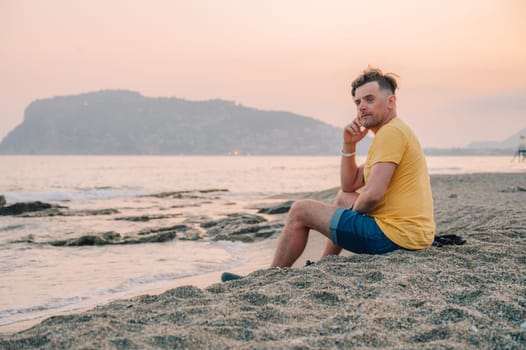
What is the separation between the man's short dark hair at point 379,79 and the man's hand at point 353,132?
0.47m

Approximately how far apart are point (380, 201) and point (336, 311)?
1.42 m

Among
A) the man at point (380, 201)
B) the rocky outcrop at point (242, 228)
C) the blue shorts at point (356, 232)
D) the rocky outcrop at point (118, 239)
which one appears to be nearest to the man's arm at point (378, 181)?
the man at point (380, 201)

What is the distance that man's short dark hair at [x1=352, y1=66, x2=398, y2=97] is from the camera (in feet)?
14.4

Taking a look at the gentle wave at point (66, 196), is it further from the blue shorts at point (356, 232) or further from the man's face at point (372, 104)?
the man's face at point (372, 104)

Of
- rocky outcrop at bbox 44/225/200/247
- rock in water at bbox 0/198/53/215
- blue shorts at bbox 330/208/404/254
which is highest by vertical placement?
blue shorts at bbox 330/208/404/254

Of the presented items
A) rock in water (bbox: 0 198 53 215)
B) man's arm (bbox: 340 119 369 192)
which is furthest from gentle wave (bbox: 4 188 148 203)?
man's arm (bbox: 340 119 369 192)

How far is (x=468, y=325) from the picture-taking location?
9.29 ft

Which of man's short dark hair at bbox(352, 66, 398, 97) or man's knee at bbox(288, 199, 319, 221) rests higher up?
man's short dark hair at bbox(352, 66, 398, 97)

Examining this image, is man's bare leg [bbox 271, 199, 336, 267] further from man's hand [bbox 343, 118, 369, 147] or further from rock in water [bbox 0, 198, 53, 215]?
rock in water [bbox 0, 198, 53, 215]

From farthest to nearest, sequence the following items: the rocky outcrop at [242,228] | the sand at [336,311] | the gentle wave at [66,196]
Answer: the gentle wave at [66,196], the rocky outcrop at [242,228], the sand at [336,311]

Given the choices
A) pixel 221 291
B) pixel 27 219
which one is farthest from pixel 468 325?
pixel 27 219

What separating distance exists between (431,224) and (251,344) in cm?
251

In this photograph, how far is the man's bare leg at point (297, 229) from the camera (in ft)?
14.7

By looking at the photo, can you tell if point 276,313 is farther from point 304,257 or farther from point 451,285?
point 304,257
